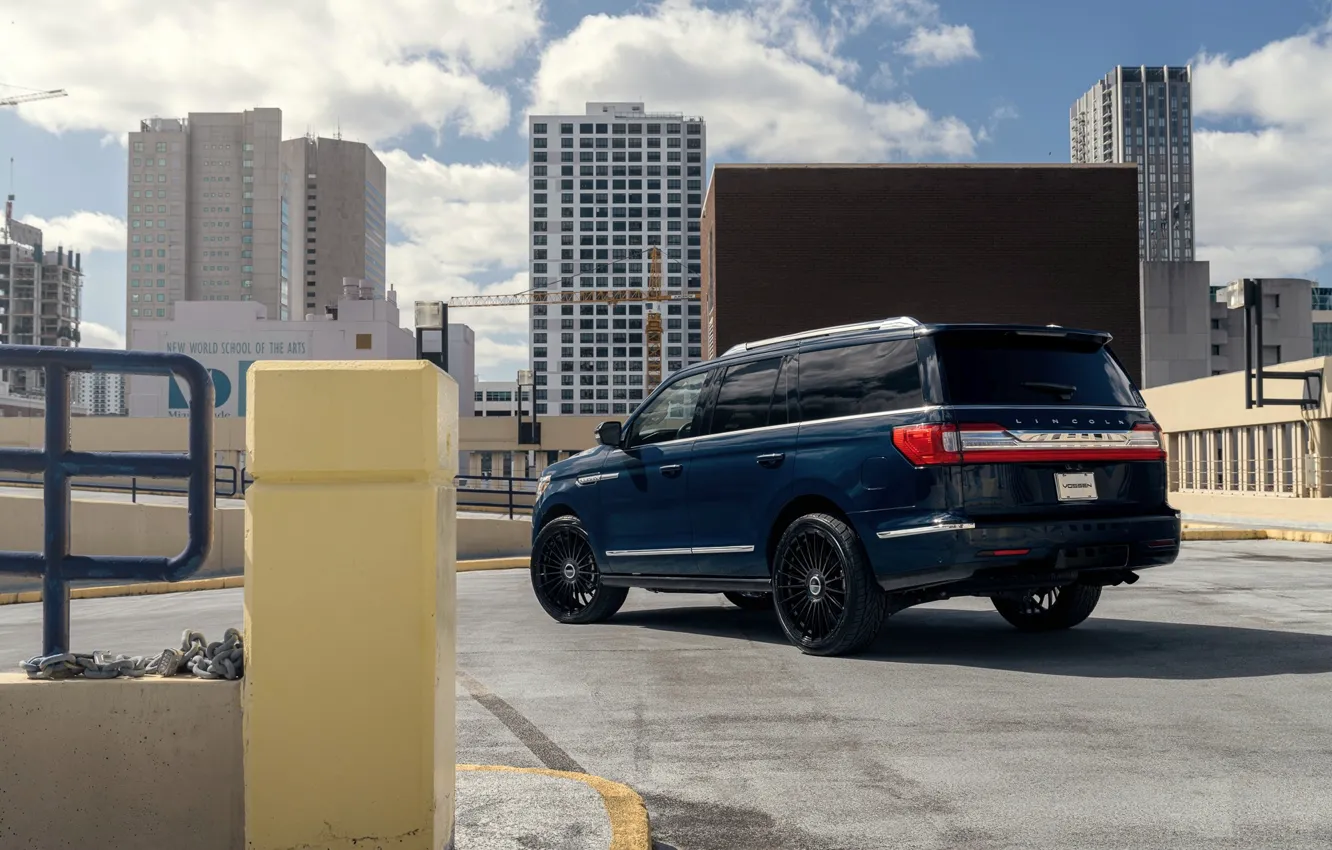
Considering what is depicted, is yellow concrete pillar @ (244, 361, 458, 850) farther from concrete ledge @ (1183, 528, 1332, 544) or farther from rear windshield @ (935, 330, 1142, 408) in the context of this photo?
concrete ledge @ (1183, 528, 1332, 544)

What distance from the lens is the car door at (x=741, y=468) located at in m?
8.59

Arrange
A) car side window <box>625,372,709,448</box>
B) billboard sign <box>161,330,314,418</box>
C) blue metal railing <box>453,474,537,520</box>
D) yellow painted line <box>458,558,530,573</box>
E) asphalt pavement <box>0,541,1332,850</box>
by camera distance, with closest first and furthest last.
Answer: asphalt pavement <box>0,541,1332,850</box> → car side window <box>625,372,709,448</box> → yellow painted line <box>458,558,530,573</box> → blue metal railing <box>453,474,537,520</box> → billboard sign <box>161,330,314,418</box>

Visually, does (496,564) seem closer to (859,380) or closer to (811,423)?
(811,423)

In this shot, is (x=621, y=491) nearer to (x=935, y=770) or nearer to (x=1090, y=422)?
(x=1090, y=422)

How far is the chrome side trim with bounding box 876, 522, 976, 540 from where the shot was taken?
7340 mm

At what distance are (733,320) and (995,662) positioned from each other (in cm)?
5622

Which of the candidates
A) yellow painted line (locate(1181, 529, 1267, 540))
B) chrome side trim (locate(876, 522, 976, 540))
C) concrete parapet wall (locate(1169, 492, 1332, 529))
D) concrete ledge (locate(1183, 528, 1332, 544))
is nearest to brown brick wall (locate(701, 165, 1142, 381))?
concrete parapet wall (locate(1169, 492, 1332, 529))

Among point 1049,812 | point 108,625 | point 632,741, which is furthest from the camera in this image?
point 108,625

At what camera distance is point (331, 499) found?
3439 mm

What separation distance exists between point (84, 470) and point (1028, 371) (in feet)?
18.5

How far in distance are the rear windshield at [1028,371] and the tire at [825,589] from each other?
1.15 metres

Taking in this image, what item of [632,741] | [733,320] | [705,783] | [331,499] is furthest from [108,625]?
[733,320]

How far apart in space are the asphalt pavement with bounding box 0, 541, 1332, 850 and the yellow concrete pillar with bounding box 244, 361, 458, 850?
1.20 metres

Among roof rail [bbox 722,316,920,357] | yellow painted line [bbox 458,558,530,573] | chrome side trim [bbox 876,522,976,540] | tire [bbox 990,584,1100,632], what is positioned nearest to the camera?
chrome side trim [bbox 876,522,976,540]
